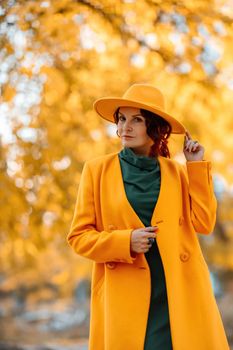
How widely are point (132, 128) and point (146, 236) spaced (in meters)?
0.50

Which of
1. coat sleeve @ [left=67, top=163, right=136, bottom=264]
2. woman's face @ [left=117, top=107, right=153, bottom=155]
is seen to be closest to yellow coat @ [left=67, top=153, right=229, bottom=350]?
coat sleeve @ [left=67, top=163, right=136, bottom=264]

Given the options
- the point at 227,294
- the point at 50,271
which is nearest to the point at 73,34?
the point at 227,294

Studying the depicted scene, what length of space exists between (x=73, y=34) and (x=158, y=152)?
3.01m

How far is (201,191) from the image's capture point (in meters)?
2.79

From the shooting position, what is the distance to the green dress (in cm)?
261

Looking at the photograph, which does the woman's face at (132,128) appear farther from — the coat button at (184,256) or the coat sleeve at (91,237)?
the coat button at (184,256)

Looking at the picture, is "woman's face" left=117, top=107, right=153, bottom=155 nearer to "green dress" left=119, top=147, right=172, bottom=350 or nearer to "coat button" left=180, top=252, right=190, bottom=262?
"green dress" left=119, top=147, right=172, bottom=350

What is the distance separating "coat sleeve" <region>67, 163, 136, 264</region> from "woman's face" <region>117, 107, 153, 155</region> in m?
0.23

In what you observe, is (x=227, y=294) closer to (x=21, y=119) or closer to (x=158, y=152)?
(x=21, y=119)

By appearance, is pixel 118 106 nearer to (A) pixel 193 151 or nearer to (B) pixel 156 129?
(B) pixel 156 129

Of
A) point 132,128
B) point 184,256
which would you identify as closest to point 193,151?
point 132,128

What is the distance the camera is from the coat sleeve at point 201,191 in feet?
9.12

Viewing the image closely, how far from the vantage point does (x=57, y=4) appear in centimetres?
472

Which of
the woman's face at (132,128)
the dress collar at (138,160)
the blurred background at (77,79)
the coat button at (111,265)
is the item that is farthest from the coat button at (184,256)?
the blurred background at (77,79)
